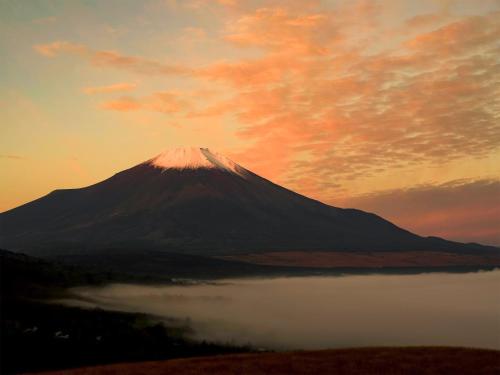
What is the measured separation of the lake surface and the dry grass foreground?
75.0 ft

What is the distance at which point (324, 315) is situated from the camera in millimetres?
100812

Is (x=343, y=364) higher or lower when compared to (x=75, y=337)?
higher

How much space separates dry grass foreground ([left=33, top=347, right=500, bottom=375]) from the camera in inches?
1332

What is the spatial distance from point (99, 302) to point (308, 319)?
3400cm

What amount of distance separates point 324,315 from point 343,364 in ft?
218

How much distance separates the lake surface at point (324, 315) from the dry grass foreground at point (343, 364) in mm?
22850

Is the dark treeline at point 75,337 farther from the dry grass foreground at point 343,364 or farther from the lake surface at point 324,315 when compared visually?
the dry grass foreground at point 343,364

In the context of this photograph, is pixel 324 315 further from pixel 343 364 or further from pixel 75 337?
pixel 343 364

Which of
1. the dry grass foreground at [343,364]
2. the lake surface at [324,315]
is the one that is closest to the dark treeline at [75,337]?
the lake surface at [324,315]

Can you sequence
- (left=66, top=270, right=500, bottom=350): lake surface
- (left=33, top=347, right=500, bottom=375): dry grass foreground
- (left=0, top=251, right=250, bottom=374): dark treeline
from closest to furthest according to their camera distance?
1. (left=33, top=347, right=500, bottom=375): dry grass foreground
2. (left=0, top=251, right=250, bottom=374): dark treeline
3. (left=66, top=270, right=500, bottom=350): lake surface

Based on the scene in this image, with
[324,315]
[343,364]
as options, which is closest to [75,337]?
[343,364]

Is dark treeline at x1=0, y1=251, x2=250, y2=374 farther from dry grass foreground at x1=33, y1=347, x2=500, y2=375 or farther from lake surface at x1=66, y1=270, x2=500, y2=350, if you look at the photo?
dry grass foreground at x1=33, y1=347, x2=500, y2=375

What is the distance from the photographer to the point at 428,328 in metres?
82.6

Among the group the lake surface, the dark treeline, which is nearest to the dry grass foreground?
the dark treeline
